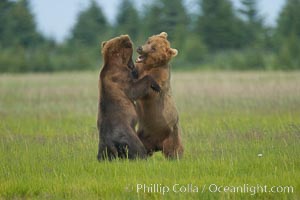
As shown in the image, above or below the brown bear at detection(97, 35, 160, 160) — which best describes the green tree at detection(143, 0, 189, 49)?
above

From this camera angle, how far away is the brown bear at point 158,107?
8.82 meters

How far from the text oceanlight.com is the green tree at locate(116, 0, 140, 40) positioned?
45.7m

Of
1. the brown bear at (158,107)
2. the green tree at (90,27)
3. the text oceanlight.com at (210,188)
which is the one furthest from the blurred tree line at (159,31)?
the text oceanlight.com at (210,188)

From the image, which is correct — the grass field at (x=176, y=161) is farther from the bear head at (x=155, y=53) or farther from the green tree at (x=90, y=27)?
the green tree at (x=90, y=27)

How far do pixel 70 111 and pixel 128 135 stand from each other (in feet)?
26.5

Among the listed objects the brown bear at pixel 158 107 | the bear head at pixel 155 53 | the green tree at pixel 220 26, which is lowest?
the brown bear at pixel 158 107

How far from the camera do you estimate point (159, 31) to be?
2078 inches

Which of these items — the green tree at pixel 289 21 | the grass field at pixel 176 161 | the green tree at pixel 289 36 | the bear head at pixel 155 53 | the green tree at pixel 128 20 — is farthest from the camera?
the green tree at pixel 128 20

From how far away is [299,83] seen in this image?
68.5 ft

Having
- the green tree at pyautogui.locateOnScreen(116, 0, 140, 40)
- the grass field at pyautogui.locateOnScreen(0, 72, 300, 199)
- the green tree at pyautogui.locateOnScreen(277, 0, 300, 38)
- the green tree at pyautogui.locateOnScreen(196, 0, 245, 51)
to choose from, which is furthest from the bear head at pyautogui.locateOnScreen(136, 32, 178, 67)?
the green tree at pyautogui.locateOnScreen(116, 0, 140, 40)

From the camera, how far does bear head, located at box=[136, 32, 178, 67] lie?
346 inches

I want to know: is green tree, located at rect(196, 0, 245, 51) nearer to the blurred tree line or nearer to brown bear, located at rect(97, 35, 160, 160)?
the blurred tree line

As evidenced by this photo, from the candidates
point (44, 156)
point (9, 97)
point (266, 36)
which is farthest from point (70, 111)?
point (266, 36)

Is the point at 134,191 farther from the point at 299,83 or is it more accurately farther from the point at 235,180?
the point at 299,83
